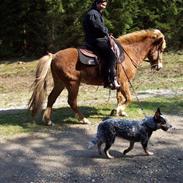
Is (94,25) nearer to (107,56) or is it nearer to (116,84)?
(107,56)

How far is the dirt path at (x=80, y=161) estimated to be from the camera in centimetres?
746

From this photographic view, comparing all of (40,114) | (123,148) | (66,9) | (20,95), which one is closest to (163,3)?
(66,9)

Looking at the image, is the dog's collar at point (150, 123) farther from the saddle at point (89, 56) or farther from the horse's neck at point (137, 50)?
the horse's neck at point (137, 50)

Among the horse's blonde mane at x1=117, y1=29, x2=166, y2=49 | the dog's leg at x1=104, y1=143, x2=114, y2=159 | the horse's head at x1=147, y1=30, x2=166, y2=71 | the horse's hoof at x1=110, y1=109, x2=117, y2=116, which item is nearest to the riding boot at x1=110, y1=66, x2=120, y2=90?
the horse's hoof at x1=110, y1=109, x2=117, y2=116

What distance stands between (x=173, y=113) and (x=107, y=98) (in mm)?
3080

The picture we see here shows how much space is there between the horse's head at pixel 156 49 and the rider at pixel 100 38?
137 centimetres

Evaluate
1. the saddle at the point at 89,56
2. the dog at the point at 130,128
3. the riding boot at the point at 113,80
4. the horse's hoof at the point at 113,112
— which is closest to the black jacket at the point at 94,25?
the saddle at the point at 89,56

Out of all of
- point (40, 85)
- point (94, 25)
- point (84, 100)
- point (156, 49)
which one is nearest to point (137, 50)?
point (156, 49)

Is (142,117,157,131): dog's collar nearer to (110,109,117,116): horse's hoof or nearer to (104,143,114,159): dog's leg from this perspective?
(104,143,114,159): dog's leg

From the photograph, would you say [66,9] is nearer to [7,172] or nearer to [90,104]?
[90,104]

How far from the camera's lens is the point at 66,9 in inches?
904

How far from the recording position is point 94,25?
9.96 m

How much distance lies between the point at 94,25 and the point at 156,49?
200 centimetres

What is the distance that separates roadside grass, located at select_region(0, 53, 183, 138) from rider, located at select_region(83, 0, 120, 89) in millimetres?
918
